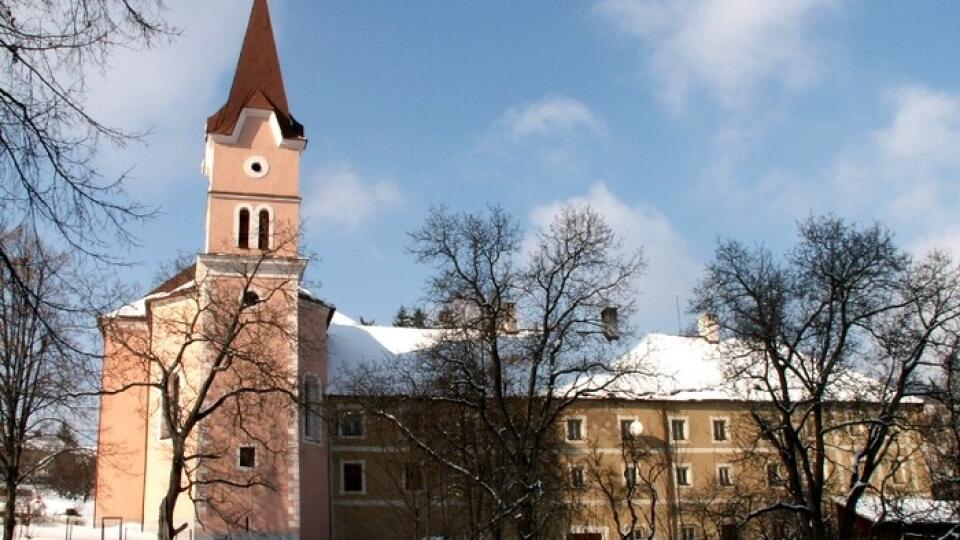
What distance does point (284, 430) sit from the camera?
37688 mm

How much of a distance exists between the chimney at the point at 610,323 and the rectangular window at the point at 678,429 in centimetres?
2321

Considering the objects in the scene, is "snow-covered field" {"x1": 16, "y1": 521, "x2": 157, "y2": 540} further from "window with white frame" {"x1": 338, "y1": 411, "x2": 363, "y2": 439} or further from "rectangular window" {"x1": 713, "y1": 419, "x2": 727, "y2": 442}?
"rectangular window" {"x1": 713, "y1": 419, "x2": 727, "y2": 442}

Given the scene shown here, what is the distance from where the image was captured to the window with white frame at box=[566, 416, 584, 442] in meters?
49.3

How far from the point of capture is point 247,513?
35719 millimetres

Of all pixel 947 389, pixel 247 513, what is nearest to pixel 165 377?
pixel 247 513

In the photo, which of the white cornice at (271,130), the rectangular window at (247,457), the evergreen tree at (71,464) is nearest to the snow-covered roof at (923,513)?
the rectangular window at (247,457)

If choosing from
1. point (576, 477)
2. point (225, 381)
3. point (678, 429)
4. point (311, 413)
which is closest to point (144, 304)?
point (225, 381)

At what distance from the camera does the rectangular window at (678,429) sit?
50500mm

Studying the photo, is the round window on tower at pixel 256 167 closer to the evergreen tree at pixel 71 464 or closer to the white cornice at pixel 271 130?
the white cornice at pixel 271 130

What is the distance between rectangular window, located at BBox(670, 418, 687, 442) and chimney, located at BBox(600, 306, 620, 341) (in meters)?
23.2

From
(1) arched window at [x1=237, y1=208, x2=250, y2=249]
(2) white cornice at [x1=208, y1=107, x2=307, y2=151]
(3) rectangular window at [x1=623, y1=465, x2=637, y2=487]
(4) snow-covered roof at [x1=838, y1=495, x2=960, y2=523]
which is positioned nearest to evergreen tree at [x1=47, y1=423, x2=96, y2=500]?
(1) arched window at [x1=237, y1=208, x2=250, y2=249]

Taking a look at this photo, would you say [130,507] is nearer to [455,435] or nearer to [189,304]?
[189,304]

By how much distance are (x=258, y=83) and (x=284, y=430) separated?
1511 cm

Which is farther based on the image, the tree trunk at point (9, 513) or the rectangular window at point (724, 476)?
the rectangular window at point (724, 476)
